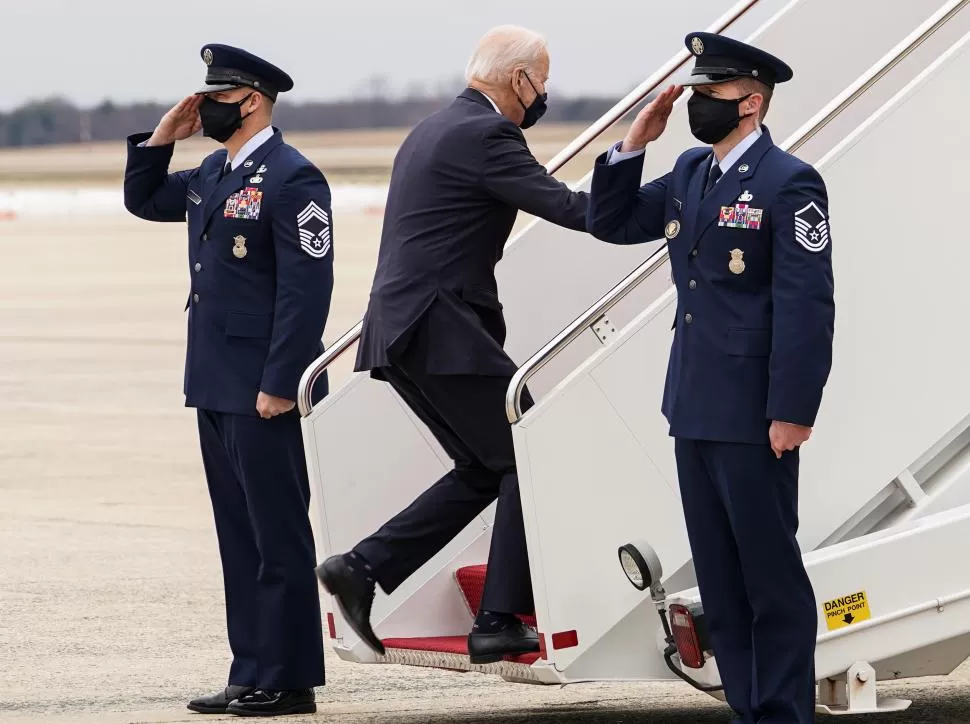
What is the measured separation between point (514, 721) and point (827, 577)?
1.24 metres

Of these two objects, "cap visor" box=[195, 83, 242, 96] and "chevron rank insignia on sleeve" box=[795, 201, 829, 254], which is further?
"cap visor" box=[195, 83, 242, 96]

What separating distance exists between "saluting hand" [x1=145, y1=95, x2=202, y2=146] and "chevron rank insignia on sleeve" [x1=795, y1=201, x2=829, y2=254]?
1.95 m

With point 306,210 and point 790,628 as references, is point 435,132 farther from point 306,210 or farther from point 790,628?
point 790,628

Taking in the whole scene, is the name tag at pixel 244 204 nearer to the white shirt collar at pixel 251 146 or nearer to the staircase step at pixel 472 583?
the white shirt collar at pixel 251 146

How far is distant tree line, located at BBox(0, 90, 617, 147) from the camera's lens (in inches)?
3856

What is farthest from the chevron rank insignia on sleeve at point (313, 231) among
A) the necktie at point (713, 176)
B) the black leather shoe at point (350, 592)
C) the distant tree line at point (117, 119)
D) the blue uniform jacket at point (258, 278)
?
the distant tree line at point (117, 119)

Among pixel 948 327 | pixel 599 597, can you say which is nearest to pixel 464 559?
pixel 599 597

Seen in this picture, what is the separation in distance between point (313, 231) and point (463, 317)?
0.64 metres

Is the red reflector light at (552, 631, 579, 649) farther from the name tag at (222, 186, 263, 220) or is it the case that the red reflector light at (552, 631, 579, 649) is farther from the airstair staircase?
the name tag at (222, 186, 263, 220)

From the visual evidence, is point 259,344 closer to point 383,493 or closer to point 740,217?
point 383,493

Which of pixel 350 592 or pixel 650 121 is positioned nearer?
pixel 650 121

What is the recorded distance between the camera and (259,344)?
16.6 feet

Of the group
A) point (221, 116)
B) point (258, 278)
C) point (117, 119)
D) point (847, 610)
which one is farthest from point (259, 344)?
point (117, 119)

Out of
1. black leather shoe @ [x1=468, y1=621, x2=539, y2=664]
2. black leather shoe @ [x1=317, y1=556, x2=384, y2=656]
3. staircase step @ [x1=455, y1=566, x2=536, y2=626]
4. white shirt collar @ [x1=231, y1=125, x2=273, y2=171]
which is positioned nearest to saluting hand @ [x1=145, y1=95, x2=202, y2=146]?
white shirt collar @ [x1=231, y1=125, x2=273, y2=171]
